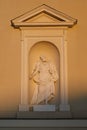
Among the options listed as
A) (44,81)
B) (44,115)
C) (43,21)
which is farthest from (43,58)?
(44,115)

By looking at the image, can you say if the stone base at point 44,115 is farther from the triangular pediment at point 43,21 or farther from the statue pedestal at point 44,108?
the triangular pediment at point 43,21

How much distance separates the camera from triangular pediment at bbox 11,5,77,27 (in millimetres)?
10211

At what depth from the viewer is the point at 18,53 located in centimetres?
1023

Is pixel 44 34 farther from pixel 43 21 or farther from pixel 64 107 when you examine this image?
pixel 64 107

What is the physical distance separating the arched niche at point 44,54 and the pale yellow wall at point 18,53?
1.01 ft

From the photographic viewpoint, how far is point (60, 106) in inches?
393

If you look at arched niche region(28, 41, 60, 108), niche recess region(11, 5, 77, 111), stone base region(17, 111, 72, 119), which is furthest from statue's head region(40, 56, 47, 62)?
stone base region(17, 111, 72, 119)

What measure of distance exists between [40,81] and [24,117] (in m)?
0.91

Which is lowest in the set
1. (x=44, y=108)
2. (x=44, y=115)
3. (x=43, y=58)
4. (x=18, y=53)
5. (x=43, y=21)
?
(x=44, y=115)

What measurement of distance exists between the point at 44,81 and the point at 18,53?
85 centimetres

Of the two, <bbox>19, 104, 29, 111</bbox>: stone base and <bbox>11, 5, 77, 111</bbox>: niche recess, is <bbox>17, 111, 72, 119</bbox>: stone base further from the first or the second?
<bbox>11, 5, 77, 111</bbox>: niche recess

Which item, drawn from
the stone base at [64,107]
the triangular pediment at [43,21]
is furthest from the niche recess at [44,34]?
the stone base at [64,107]

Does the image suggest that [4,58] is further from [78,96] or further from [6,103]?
[78,96]

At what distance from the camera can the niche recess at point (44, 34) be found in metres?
10.1
